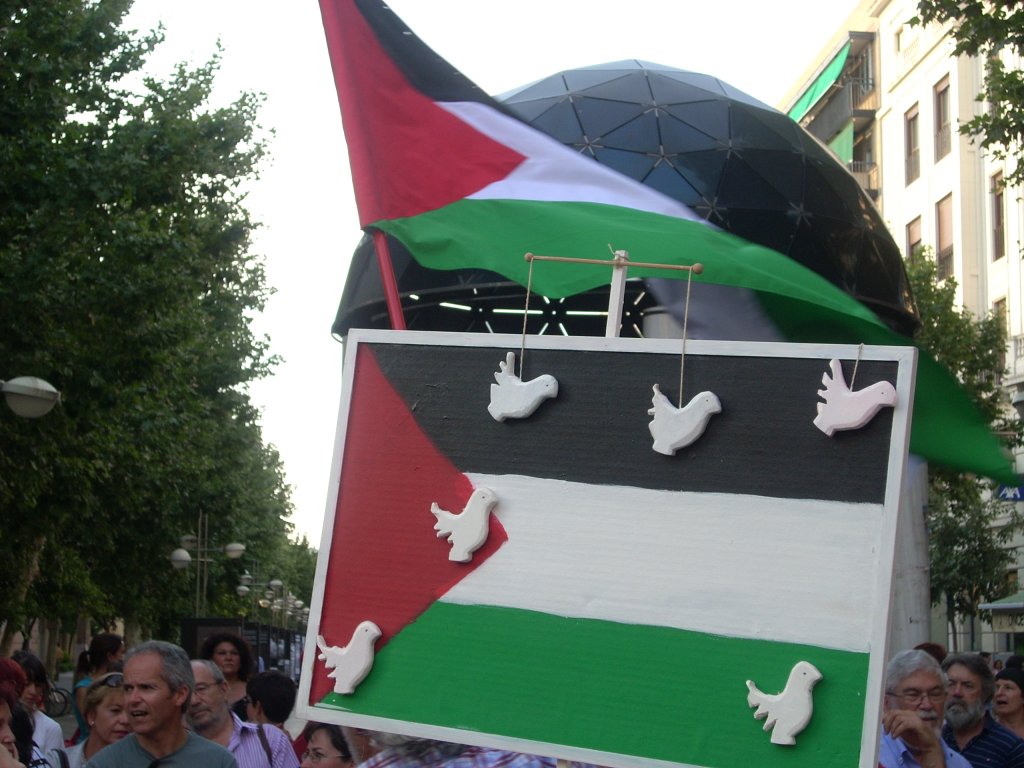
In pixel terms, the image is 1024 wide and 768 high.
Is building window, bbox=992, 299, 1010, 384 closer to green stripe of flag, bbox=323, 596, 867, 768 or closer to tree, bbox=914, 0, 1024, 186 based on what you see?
tree, bbox=914, 0, 1024, 186

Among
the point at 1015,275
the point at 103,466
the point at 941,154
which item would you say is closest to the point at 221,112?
the point at 103,466

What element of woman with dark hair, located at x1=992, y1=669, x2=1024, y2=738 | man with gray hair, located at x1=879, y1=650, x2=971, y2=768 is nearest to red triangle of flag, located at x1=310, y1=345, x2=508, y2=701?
man with gray hair, located at x1=879, y1=650, x2=971, y2=768

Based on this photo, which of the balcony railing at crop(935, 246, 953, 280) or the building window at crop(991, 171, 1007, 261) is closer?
the building window at crop(991, 171, 1007, 261)

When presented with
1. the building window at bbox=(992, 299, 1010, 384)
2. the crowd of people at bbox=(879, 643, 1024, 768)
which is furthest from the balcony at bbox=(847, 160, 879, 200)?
the crowd of people at bbox=(879, 643, 1024, 768)

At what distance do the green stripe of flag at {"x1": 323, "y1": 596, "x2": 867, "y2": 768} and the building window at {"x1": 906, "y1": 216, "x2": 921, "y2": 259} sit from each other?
1699 inches

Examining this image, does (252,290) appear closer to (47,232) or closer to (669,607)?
(47,232)

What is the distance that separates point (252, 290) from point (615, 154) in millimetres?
23382

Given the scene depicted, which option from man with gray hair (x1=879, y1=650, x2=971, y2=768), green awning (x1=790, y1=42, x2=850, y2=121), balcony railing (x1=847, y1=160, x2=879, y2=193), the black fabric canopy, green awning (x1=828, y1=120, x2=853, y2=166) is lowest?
man with gray hair (x1=879, y1=650, x2=971, y2=768)

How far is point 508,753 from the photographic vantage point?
3742 mm

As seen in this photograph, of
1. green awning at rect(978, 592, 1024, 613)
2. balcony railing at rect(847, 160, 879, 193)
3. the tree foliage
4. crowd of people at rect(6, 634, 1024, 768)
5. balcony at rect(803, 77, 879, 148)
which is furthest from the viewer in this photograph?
balcony at rect(803, 77, 879, 148)

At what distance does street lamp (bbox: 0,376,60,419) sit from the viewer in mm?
14523

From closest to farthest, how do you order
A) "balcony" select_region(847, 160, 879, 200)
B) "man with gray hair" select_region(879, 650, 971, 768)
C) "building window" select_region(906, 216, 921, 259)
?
"man with gray hair" select_region(879, 650, 971, 768)
"building window" select_region(906, 216, 921, 259)
"balcony" select_region(847, 160, 879, 200)

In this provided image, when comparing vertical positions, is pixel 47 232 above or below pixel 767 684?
above

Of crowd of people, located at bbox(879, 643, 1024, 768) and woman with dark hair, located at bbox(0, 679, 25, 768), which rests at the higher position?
crowd of people, located at bbox(879, 643, 1024, 768)
